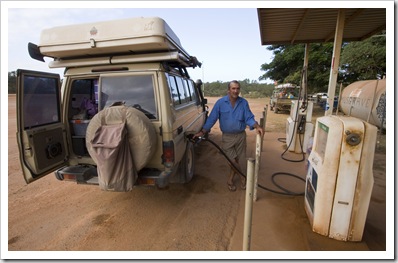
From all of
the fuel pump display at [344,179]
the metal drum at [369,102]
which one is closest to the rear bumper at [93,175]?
the fuel pump display at [344,179]

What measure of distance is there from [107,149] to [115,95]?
97 centimetres

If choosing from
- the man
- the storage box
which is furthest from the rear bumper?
the man

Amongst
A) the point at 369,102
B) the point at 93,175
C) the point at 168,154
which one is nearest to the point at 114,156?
the point at 168,154

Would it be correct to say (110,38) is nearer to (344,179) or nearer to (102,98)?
(102,98)

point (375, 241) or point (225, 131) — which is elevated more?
point (225, 131)

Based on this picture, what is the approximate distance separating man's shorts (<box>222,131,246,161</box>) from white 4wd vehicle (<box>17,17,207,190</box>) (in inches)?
32.4

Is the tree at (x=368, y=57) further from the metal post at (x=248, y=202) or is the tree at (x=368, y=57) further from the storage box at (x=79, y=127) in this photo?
the storage box at (x=79, y=127)

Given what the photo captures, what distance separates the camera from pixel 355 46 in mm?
12719

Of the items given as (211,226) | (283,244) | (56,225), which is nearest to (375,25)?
(283,244)

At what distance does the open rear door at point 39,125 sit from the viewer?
98.1 inches

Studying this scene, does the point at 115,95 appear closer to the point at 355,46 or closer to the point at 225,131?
the point at 225,131

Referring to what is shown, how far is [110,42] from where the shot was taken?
9.20 feet

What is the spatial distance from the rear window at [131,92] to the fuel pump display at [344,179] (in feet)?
6.99

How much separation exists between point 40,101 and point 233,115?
2684mm
